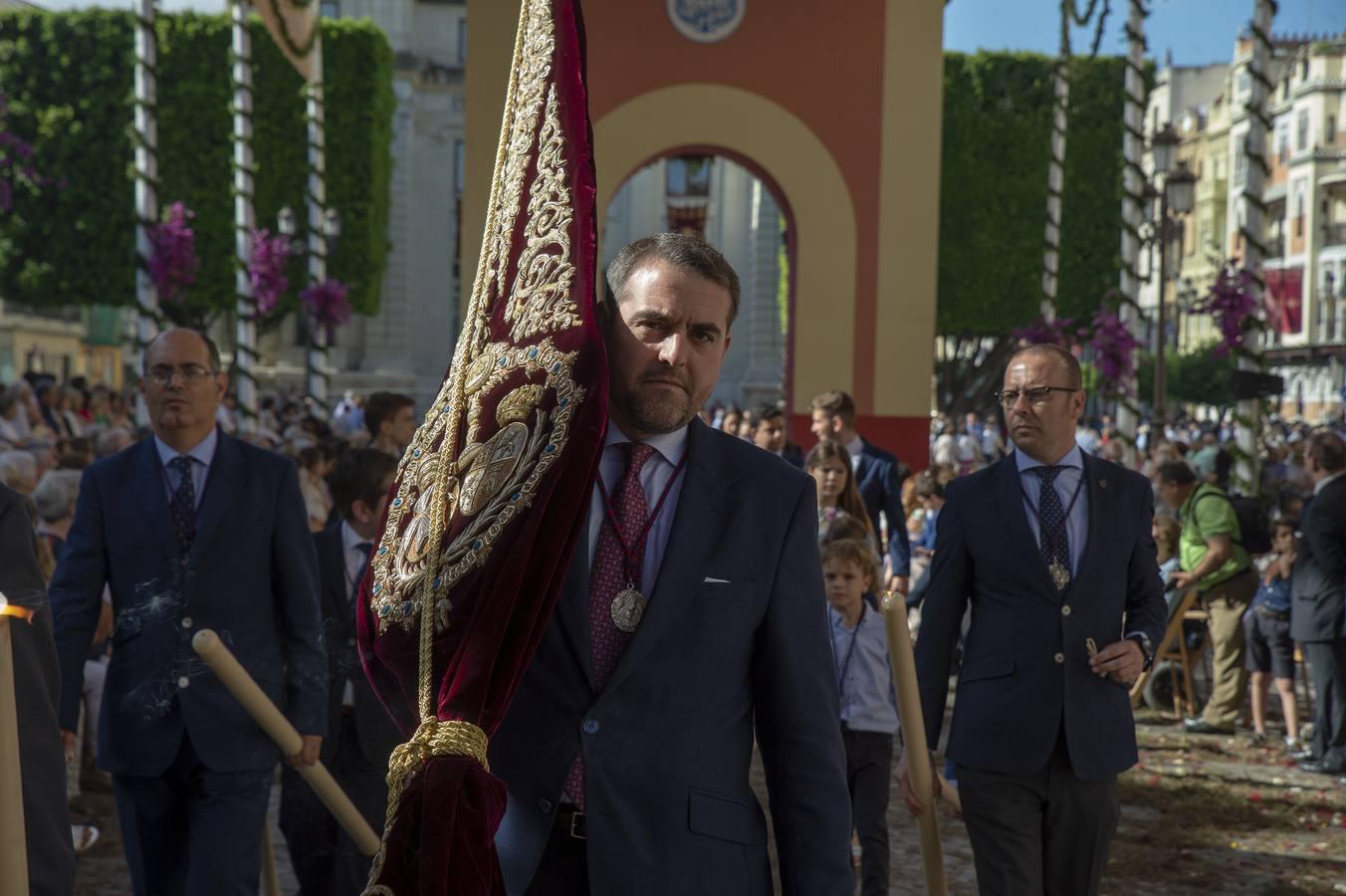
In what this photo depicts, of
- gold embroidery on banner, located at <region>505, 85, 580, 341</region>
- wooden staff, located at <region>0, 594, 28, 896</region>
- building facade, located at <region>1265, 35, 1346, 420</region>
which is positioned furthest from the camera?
building facade, located at <region>1265, 35, 1346, 420</region>

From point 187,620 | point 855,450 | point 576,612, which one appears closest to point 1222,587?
point 855,450

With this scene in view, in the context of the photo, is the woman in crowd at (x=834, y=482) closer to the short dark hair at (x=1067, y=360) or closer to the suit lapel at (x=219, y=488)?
the short dark hair at (x=1067, y=360)

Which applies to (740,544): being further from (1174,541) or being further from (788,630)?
(1174,541)

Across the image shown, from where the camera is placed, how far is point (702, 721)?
293 centimetres

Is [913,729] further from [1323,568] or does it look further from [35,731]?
[1323,568]

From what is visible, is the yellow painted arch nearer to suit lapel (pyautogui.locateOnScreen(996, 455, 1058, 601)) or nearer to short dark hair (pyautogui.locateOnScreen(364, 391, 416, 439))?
short dark hair (pyautogui.locateOnScreen(364, 391, 416, 439))

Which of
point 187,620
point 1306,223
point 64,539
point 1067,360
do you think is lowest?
point 187,620

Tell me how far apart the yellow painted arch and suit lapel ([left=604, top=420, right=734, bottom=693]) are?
1226cm

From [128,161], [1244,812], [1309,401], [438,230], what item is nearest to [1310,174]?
[1309,401]

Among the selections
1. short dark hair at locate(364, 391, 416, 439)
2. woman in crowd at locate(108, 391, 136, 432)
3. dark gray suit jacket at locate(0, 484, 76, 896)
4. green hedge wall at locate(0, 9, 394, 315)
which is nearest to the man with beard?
dark gray suit jacket at locate(0, 484, 76, 896)

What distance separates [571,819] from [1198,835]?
6.50 metres

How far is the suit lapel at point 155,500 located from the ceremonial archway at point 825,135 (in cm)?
1014

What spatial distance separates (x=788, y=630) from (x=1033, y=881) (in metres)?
2.53

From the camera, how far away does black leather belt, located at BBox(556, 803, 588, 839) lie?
289cm
